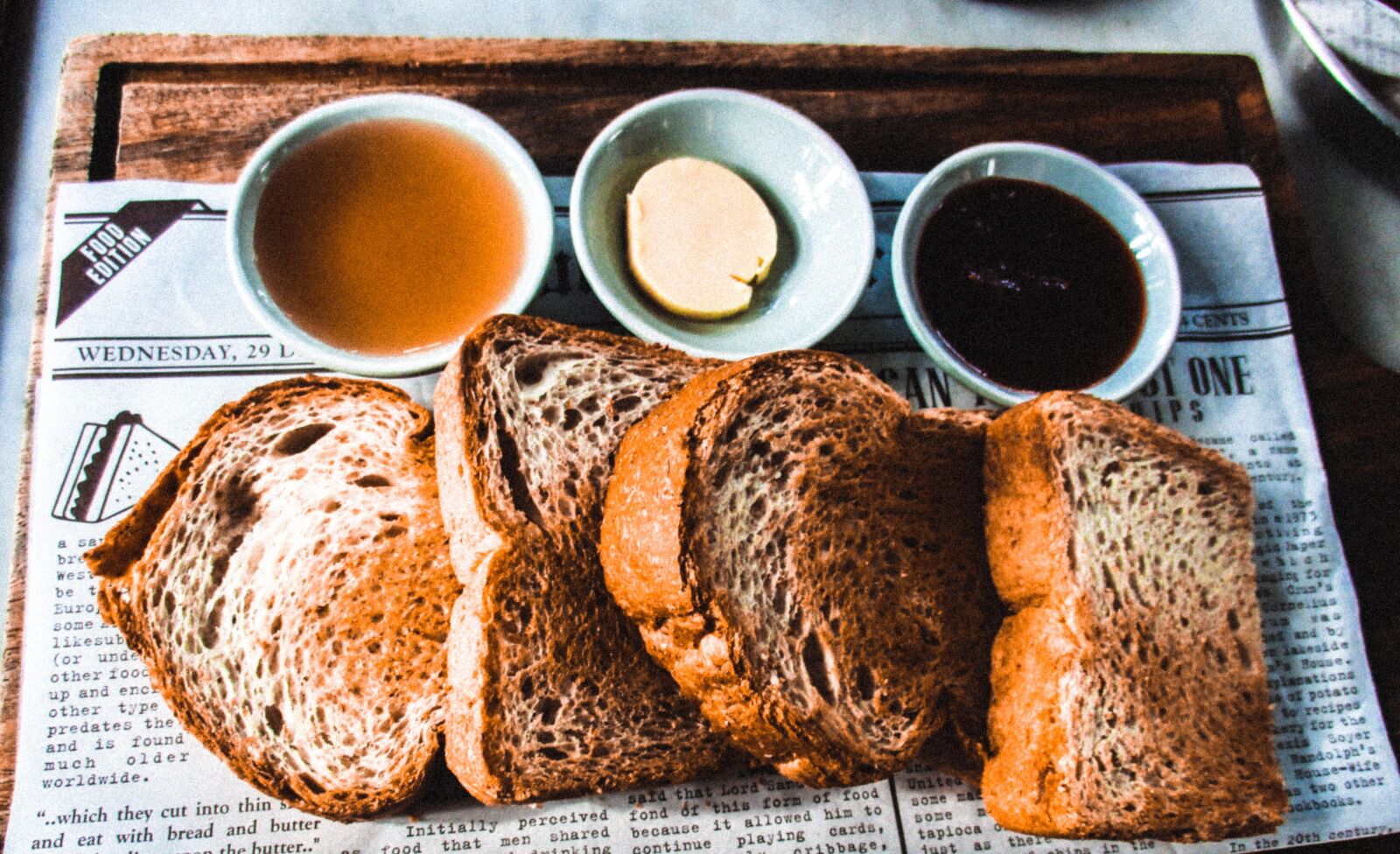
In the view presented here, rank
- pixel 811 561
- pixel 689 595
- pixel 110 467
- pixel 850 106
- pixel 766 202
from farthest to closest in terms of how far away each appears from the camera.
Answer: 1. pixel 850 106
2. pixel 766 202
3. pixel 110 467
4. pixel 811 561
5. pixel 689 595

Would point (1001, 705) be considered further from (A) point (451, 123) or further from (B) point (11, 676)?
(B) point (11, 676)

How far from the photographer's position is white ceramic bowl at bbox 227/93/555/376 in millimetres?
1249

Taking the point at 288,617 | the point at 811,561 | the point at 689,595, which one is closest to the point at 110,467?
the point at 288,617

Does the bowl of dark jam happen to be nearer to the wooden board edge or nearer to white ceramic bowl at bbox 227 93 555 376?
the wooden board edge

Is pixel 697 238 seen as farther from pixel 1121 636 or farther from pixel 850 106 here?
pixel 1121 636

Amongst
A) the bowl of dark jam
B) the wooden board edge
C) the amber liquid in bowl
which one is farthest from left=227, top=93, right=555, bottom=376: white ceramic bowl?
the bowl of dark jam

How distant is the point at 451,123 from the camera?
4.52 feet

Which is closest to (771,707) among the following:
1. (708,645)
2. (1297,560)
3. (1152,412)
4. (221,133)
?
(708,645)

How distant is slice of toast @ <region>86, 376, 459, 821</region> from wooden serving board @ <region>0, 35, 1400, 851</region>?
305 millimetres

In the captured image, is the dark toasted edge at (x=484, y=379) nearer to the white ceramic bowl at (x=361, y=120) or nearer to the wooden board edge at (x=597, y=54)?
the white ceramic bowl at (x=361, y=120)

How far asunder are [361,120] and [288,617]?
2.28ft

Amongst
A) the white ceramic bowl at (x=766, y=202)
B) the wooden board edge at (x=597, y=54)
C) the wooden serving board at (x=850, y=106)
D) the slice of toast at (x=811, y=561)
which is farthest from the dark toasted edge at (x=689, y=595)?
the wooden board edge at (x=597, y=54)

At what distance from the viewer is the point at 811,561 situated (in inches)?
46.3

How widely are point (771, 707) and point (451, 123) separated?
924mm
